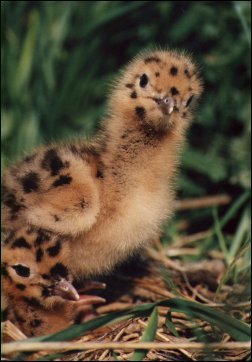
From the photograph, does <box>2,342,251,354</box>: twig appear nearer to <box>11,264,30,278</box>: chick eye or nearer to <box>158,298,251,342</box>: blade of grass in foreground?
<box>158,298,251,342</box>: blade of grass in foreground

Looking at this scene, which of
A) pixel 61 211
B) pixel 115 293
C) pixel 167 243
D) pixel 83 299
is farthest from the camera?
pixel 167 243

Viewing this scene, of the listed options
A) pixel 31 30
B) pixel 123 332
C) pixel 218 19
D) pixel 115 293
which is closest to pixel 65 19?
pixel 31 30

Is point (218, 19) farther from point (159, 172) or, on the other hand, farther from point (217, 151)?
point (159, 172)

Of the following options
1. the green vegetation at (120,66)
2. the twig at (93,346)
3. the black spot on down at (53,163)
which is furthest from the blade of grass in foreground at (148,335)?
the green vegetation at (120,66)

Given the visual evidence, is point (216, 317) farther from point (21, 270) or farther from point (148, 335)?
point (21, 270)

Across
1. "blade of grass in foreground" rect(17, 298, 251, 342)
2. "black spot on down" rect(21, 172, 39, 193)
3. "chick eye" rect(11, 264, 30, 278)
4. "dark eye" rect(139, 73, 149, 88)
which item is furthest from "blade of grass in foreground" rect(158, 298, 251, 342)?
"dark eye" rect(139, 73, 149, 88)

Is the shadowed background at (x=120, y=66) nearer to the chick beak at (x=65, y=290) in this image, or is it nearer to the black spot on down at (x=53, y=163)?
the black spot on down at (x=53, y=163)

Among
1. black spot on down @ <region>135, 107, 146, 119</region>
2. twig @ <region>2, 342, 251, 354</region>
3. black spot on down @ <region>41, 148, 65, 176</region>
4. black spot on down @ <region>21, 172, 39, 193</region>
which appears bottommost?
twig @ <region>2, 342, 251, 354</region>
